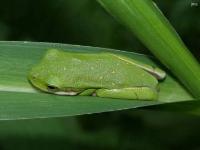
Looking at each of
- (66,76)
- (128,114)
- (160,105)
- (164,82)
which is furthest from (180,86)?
(128,114)

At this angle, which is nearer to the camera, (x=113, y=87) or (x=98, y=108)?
(x=98, y=108)

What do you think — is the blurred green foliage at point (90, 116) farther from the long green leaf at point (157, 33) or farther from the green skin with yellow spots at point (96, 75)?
the long green leaf at point (157, 33)

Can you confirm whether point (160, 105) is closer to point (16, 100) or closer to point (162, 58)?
point (162, 58)

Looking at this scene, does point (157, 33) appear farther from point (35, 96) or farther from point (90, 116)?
point (90, 116)

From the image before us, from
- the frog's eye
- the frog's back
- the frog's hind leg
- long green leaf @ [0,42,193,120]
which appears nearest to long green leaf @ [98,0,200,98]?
long green leaf @ [0,42,193,120]

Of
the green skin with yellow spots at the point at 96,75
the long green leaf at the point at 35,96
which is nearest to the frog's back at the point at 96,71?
the green skin with yellow spots at the point at 96,75

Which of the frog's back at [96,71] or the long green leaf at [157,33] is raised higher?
the long green leaf at [157,33]
